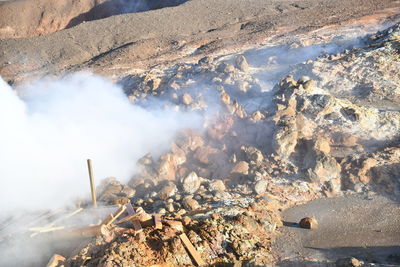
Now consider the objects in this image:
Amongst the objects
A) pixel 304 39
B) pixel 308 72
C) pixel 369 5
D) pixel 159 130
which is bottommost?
pixel 159 130

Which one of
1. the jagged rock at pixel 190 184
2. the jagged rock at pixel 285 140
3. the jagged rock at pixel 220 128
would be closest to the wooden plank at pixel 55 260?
the jagged rock at pixel 190 184

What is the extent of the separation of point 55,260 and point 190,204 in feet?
8.03

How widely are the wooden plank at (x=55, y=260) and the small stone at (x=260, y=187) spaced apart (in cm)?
364

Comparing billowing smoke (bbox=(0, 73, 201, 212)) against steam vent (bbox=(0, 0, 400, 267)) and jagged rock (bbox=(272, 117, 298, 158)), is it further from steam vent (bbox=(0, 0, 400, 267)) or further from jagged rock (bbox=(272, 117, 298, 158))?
jagged rock (bbox=(272, 117, 298, 158))

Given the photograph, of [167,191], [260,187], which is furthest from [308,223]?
[167,191]

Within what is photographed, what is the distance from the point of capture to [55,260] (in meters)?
5.00

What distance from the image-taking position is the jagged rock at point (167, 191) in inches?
282

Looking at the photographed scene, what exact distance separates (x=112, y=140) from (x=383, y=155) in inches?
218

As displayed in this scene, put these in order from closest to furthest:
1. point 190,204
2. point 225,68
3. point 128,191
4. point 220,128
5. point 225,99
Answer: point 190,204 < point 128,191 < point 220,128 < point 225,99 < point 225,68

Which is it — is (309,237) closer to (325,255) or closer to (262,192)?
(325,255)

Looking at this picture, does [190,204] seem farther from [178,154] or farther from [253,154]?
[253,154]

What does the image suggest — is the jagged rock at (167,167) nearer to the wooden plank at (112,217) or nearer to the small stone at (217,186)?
the small stone at (217,186)

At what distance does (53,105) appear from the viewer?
1150 centimetres

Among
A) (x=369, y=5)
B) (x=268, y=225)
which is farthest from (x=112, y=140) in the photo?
(x=369, y=5)
